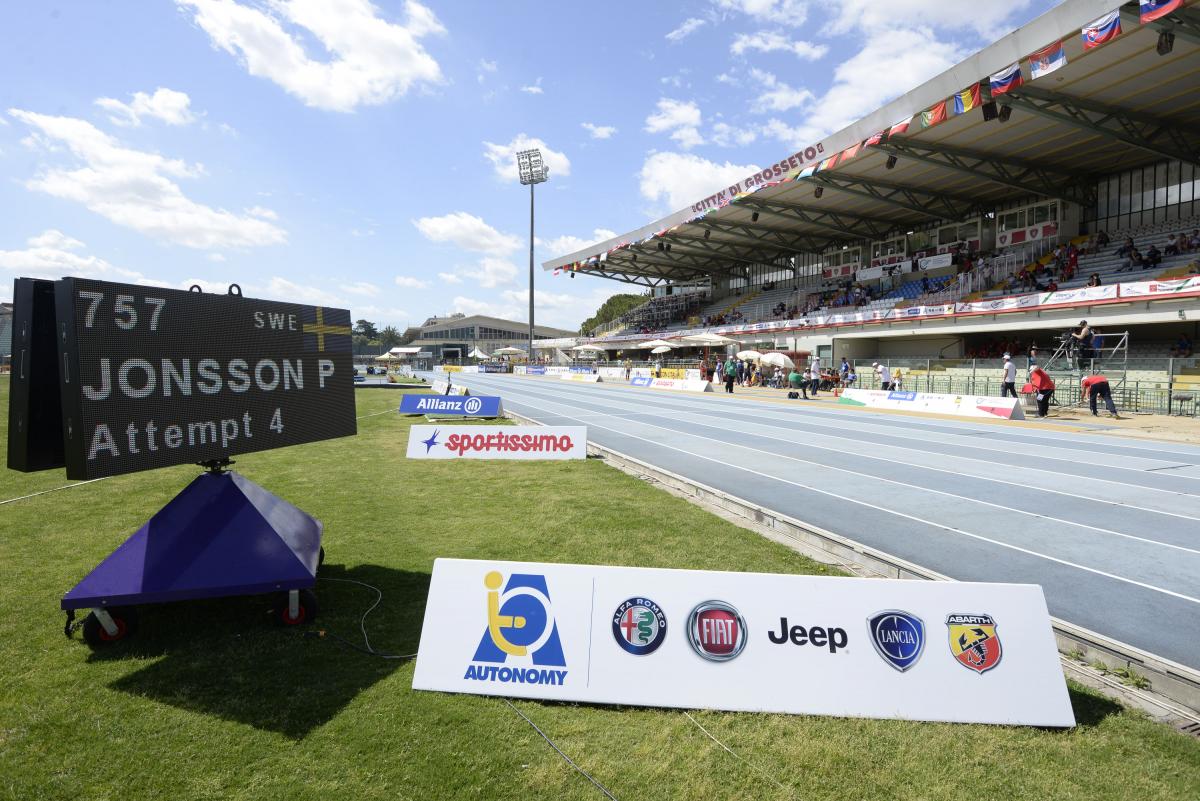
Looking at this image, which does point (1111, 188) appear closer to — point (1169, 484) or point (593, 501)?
point (1169, 484)

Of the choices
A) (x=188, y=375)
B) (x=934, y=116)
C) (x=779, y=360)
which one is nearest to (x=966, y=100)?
(x=934, y=116)

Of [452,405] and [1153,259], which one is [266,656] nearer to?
[452,405]

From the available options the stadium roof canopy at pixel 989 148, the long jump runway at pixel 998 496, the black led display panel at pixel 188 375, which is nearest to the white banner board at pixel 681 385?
the stadium roof canopy at pixel 989 148

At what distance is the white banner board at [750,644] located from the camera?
3.26 m

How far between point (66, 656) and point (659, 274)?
64191 mm

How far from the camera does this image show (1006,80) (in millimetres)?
19453

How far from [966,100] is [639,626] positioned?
24.2 metres

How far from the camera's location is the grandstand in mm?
20516

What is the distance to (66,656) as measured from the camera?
396 cm

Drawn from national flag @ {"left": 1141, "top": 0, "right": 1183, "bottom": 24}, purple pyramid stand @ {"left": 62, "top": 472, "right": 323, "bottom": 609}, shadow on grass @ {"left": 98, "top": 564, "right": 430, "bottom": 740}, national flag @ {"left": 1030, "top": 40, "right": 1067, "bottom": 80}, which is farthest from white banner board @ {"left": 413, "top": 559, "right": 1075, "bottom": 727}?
national flag @ {"left": 1030, "top": 40, "right": 1067, "bottom": 80}

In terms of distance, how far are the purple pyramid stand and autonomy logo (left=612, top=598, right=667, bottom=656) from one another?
234 centimetres

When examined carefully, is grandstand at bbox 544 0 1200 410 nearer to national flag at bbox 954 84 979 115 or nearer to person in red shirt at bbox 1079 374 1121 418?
national flag at bbox 954 84 979 115

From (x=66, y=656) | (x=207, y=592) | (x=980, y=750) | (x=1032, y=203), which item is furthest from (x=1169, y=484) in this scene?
(x=1032, y=203)

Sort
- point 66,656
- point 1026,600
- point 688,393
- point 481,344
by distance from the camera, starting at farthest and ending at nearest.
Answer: point 481,344, point 688,393, point 66,656, point 1026,600
